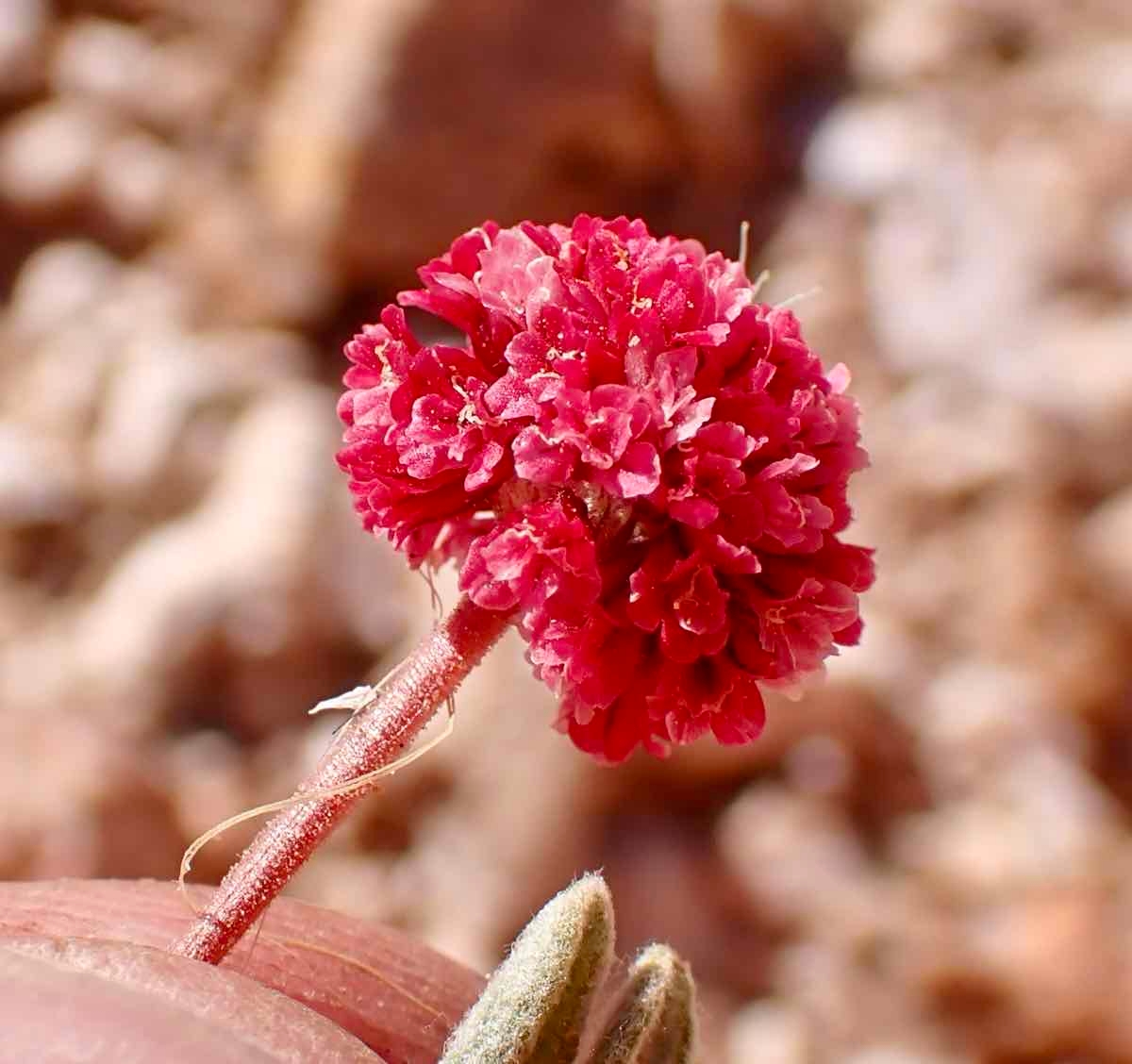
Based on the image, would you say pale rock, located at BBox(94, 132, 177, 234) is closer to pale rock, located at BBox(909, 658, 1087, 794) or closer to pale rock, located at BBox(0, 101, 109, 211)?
pale rock, located at BBox(0, 101, 109, 211)

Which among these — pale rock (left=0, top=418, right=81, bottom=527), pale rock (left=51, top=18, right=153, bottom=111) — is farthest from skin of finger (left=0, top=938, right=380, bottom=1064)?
pale rock (left=51, top=18, right=153, bottom=111)

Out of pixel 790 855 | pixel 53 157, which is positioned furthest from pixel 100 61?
pixel 790 855

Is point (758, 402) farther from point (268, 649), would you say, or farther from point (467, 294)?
point (268, 649)

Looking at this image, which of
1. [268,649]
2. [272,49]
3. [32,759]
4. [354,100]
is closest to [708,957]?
[268,649]

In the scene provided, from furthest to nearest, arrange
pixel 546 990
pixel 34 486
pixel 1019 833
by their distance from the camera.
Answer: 1. pixel 34 486
2. pixel 1019 833
3. pixel 546 990

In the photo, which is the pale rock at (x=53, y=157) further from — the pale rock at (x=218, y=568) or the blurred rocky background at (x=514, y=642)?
the pale rock at (x=218, y=568)

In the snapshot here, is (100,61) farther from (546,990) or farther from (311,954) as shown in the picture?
(546,990)
